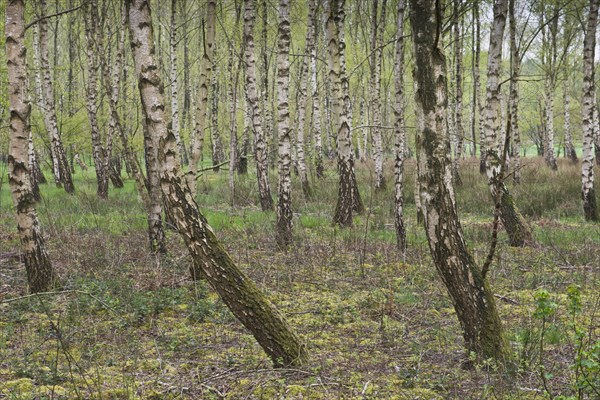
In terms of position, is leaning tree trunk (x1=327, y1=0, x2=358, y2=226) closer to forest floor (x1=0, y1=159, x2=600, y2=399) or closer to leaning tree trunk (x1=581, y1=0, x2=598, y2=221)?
forest floor (x1=0, y1=159, x2=600, y2=399)

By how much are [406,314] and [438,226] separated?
2.34 m

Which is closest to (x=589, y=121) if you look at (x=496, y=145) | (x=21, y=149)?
(x=496, y=145)

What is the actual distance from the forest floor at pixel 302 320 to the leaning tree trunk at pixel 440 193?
1.29 feet

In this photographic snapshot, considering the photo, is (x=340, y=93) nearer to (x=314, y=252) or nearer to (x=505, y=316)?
(x=314, y=252)

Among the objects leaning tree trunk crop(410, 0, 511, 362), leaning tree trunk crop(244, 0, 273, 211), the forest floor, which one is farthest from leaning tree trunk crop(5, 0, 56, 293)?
leaning tree trunk crop(410, 0, 511, 362)

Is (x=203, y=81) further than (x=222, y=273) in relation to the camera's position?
Yes

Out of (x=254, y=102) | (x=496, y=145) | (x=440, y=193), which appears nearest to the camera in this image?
(x=440, y=193)

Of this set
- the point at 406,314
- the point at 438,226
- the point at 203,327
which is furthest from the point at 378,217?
the point at 438,226

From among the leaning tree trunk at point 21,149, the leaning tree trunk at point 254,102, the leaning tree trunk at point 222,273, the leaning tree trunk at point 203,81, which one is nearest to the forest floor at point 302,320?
the leaning tree trunk at point 222,273

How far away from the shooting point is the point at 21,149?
19.3 ft

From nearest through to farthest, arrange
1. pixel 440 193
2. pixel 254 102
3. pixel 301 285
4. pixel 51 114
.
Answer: pixel 440 193, pixel 301 285, pixel 254 102, pixel 51 114

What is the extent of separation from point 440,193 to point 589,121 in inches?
373

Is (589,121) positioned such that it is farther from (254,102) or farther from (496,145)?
(254,102)

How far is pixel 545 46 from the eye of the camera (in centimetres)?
2264
